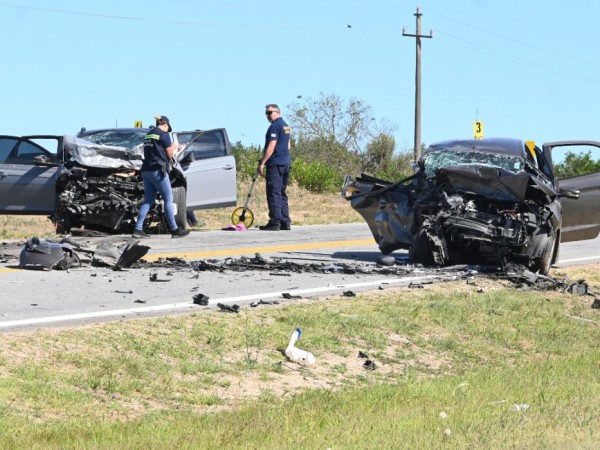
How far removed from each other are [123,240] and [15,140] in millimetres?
5495

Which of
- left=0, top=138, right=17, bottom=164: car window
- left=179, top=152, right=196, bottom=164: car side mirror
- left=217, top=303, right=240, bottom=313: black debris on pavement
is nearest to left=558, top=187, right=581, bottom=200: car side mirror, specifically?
left=217, top=303, right=240, bottom=313: black debris on pavement

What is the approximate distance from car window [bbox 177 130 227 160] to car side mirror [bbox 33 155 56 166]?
2713 millimetres

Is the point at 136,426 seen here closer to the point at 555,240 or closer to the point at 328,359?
the point at 328,359

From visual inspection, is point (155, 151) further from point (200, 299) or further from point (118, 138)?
point (200, 299)

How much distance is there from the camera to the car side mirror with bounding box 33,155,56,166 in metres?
19.1

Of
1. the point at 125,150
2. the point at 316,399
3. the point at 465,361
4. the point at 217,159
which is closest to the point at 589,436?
the point at 316,399

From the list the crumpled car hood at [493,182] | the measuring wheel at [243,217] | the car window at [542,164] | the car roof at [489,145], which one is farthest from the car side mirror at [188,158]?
the crumpled car hood at [493,182]

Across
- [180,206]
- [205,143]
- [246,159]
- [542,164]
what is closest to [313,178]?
[246,159]

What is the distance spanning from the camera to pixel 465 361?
9781 mm

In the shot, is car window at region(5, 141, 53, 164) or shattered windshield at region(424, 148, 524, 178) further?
car window at region(5, 141, 53, 164)

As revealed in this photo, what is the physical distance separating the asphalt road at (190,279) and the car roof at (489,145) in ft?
5.69

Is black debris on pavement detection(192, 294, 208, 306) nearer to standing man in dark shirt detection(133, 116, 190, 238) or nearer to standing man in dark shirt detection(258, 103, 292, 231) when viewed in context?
standing man in dark shirt detection(133, 116, 190, 238)

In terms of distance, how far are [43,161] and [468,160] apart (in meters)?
7.61

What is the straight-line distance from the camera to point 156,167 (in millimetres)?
18609
